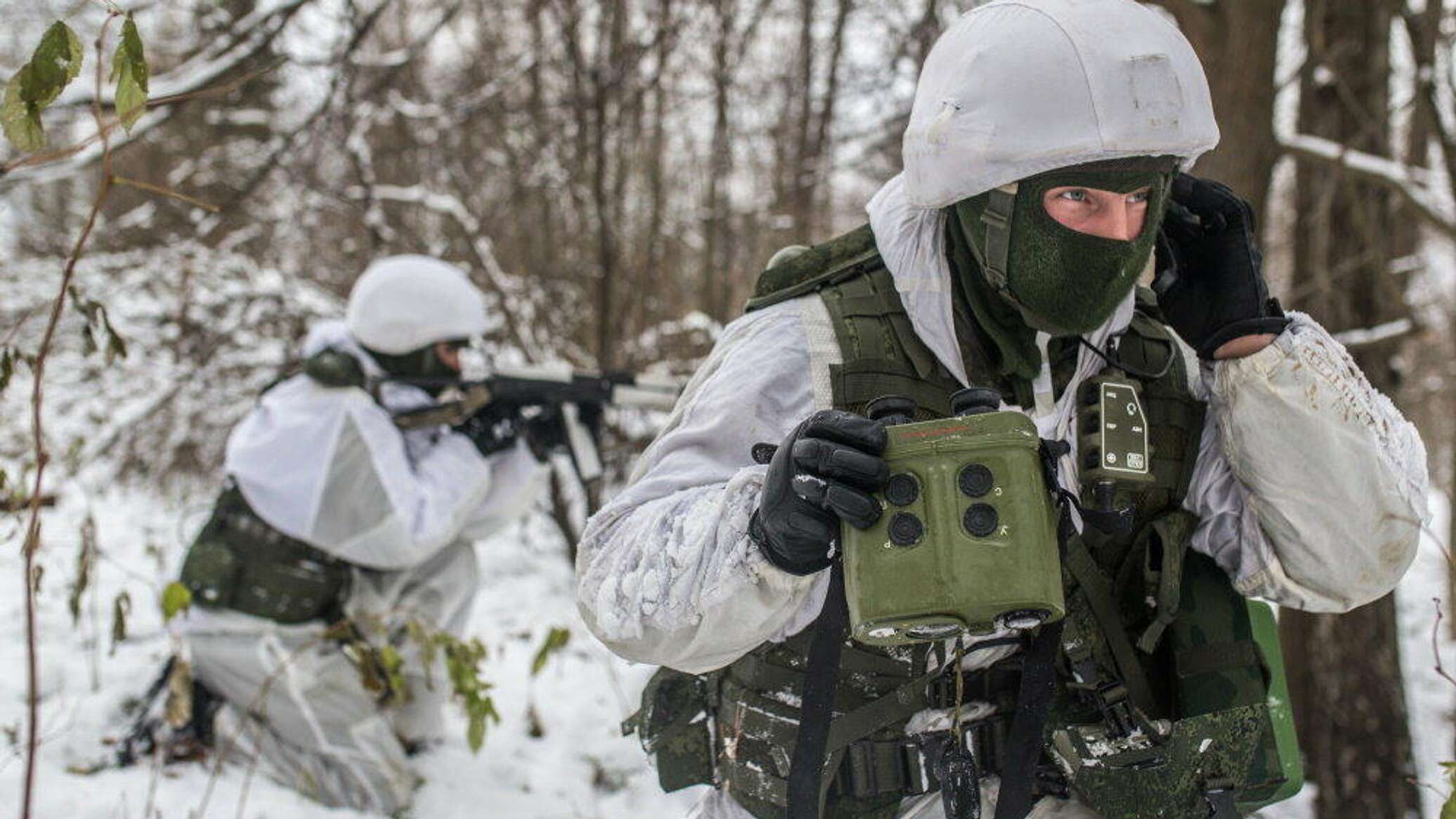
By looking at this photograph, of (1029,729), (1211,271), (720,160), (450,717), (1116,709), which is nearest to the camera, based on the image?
(1029,729)

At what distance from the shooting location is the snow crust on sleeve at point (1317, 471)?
5.39ft

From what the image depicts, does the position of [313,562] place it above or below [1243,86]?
below

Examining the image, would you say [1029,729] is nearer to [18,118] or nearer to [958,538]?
[958,538]

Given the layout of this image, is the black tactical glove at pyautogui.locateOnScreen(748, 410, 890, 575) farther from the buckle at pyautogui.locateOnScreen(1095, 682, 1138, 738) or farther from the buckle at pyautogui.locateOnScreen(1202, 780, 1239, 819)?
the buckle at pyautogui.locateOnScreen(1202, 780, 1239, 819)

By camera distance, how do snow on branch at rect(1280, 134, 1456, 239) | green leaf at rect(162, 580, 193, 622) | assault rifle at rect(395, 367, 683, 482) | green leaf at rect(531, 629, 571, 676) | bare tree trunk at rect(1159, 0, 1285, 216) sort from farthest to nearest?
assault rifle at rect(395, 367, 683, 482), bare tree trunk at rect(1159, 0, 1285, 216), snow on branch at rect(1280, 134, 1456, 239), green leaf at rect(531, 629, 571, 676), green leaf at rect(162, 580, 193, 622)

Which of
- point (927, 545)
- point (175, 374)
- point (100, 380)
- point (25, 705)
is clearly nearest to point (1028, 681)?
point (927, 545)

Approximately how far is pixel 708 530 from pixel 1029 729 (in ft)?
1.85

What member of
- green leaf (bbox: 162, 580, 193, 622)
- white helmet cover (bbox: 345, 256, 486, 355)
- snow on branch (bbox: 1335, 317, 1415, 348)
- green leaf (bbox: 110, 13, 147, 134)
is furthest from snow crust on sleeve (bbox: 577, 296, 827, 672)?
snow on branch (bbox: 1335, 317, 1415, 348)

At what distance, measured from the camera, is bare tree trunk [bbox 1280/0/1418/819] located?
427 centimetres

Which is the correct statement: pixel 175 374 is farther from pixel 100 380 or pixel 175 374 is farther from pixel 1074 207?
pixel 1074 207

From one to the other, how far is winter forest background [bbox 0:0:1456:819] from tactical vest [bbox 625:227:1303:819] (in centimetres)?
116

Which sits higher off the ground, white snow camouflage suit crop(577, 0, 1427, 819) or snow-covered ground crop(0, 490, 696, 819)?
white snow camouflage suit crop(577, 0, 1427, 819)

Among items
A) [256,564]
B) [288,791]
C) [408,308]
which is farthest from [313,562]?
[408,308]

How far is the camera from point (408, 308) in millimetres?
4082
